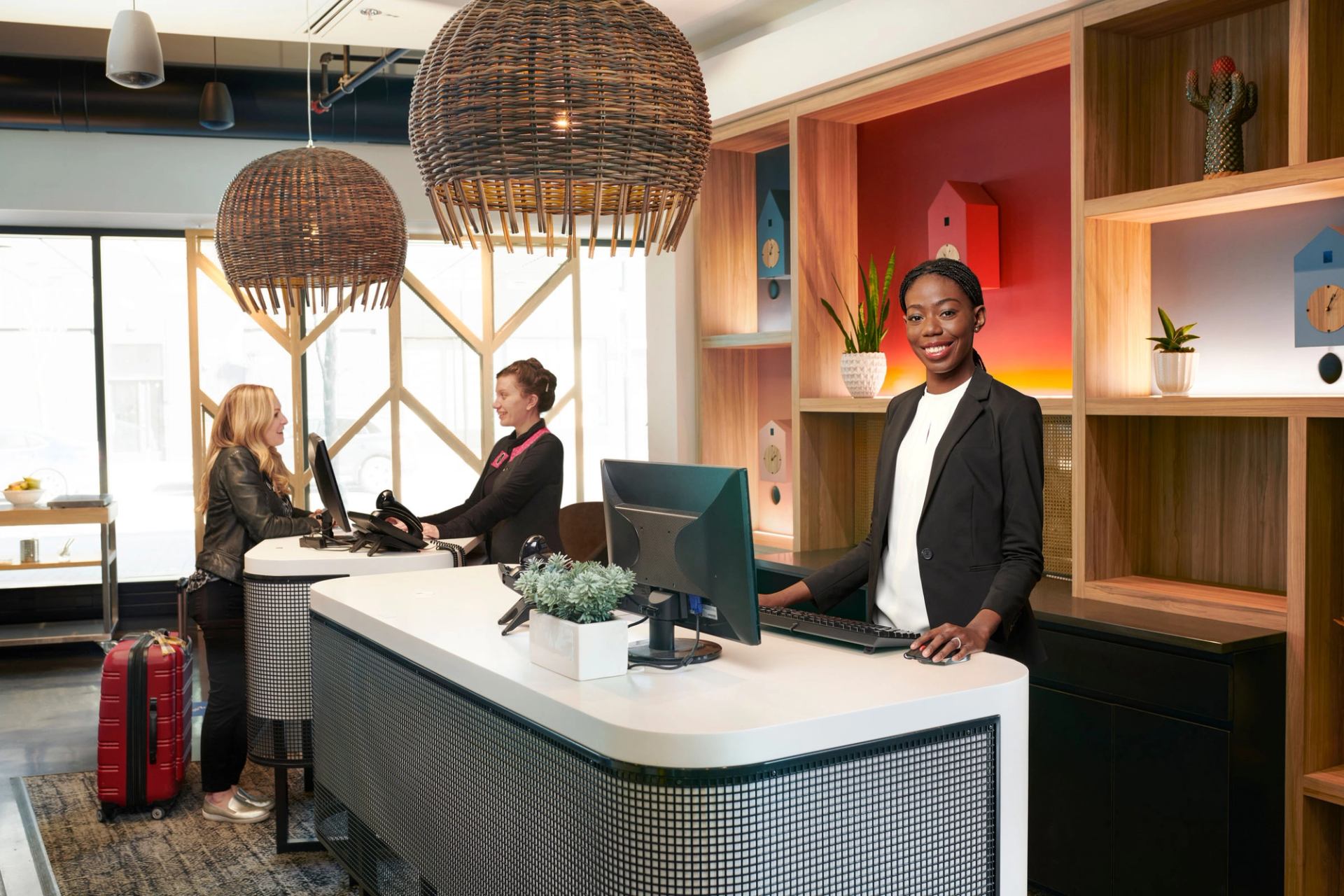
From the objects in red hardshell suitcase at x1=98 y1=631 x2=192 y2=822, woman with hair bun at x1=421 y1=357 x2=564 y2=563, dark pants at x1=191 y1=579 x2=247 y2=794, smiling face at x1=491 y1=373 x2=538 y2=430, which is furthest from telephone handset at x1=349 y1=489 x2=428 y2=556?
red hardshell suitcase at x1=98 y1=631 x2=192 y2=822

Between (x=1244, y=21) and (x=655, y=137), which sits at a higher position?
(x=1244, y=21)

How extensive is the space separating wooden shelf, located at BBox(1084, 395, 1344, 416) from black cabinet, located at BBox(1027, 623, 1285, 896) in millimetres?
618

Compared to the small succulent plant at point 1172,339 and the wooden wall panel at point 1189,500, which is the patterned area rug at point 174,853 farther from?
the small succulent plant at point 1172,339

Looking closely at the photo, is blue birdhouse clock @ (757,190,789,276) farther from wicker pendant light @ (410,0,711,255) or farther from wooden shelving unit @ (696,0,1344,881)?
wicker pendant light @ (410,0,711,255)

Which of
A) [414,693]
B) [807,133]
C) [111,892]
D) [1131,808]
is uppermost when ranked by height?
[807,133]

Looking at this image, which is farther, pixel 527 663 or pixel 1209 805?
pixel 1209 805

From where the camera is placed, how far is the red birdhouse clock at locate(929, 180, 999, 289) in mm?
4305

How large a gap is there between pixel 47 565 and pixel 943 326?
6186mm

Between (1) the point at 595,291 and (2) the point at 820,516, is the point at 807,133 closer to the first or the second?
(2) the point at 820,516

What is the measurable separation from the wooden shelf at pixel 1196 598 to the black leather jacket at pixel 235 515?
2.86m

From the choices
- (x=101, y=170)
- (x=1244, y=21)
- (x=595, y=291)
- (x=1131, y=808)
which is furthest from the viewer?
(x=595, y=291)

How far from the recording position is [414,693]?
284 cm

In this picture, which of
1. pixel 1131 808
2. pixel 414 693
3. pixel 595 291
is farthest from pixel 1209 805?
pixel 595 291

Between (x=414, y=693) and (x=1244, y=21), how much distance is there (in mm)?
3037
